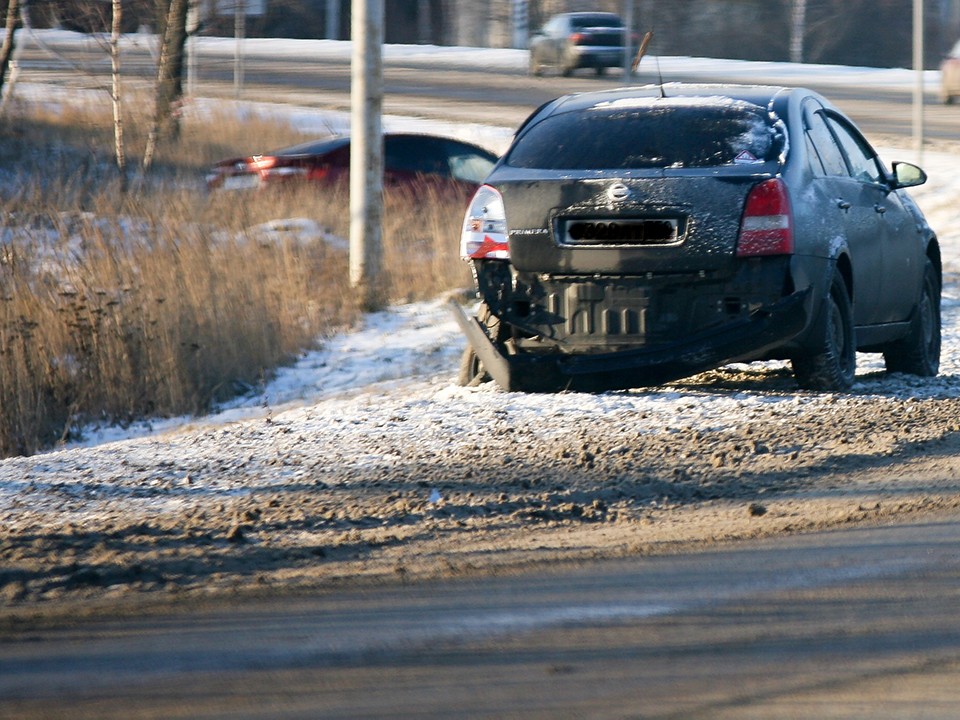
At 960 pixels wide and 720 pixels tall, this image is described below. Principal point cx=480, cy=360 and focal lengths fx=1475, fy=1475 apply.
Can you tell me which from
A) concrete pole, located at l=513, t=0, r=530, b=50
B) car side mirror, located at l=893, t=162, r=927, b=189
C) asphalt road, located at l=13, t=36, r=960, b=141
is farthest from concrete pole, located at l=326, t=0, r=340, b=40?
car side mirror, located at l=893, t=162, r=927, b=189

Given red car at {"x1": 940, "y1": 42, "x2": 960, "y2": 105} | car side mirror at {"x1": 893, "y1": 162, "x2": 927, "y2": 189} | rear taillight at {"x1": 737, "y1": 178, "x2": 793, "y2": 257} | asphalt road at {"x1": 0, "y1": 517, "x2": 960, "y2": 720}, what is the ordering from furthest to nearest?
red car at {"x1": 940, "y1": 42, "x2": 960, "y2": 105}, car side mirror at {"x1": 893, "y1": 162, "x2": 927, "y2": 189}, rear taillight at {"x1": 737, "y1": 178, "x2": 793, "y2": 257}, asphalt road at {"x1": 0, "y1": 517, "x2": 960, "y2": 720}

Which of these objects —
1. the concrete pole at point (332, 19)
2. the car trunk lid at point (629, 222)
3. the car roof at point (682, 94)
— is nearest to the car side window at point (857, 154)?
the car roof at point (682, 94)

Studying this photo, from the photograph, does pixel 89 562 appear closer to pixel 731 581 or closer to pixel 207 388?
pixel 731 581

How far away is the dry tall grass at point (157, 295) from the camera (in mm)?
9352

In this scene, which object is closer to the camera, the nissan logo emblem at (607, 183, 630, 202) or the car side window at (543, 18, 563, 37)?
the nissan logo emblem at (607, 183, 630, 202)

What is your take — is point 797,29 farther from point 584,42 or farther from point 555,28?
point 584,42

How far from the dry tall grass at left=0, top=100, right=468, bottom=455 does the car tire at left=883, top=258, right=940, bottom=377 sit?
4.28 metres

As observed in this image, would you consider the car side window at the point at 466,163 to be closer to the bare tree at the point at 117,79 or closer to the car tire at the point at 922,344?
the bare tree at the point at 117,79

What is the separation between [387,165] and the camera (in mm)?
17641

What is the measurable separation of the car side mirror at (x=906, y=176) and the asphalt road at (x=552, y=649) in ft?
14.0

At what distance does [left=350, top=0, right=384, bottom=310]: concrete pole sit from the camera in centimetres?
1241

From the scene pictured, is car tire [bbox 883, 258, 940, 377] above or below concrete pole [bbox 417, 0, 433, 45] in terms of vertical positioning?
below

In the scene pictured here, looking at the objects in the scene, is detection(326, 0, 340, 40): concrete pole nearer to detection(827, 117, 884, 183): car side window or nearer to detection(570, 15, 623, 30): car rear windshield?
detection(570, 15, 623, 30): car rear windshield

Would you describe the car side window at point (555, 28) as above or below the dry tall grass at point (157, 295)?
above
